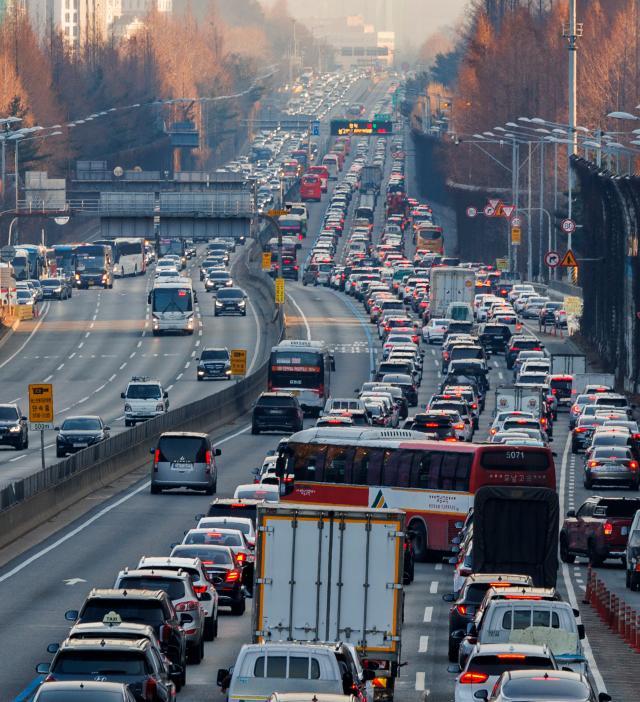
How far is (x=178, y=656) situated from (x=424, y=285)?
113575mm

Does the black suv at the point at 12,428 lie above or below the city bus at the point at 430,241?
below

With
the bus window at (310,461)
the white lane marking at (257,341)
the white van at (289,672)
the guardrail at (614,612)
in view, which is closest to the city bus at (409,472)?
the bus window at (310,461)

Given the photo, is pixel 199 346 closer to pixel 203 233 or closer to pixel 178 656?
pixel 203 233

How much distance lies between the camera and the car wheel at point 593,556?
46.6 metres

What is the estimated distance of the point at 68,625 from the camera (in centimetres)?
3475

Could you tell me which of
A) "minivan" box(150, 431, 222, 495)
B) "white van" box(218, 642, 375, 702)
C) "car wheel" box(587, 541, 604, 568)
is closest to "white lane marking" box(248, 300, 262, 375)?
"minivan" box(150, 431, 222, 495)

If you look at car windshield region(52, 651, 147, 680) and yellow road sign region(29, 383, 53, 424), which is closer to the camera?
car windshield region(52, 651, 147, 680)

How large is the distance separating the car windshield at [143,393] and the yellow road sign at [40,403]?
28063mm

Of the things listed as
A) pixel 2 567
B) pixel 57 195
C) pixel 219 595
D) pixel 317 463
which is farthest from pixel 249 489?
pixel 57 195

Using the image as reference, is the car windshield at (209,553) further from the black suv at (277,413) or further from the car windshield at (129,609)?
the black suv at (277,413)

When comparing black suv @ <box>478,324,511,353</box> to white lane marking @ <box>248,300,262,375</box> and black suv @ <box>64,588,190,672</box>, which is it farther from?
black suv @ <box>64,588,190,672</box>

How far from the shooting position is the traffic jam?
24406 millimetres

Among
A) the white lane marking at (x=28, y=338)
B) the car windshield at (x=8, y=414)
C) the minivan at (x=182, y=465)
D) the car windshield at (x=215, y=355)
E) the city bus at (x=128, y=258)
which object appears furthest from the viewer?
the city bus at (x=128, y=258)

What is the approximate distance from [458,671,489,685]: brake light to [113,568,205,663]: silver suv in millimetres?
6434
